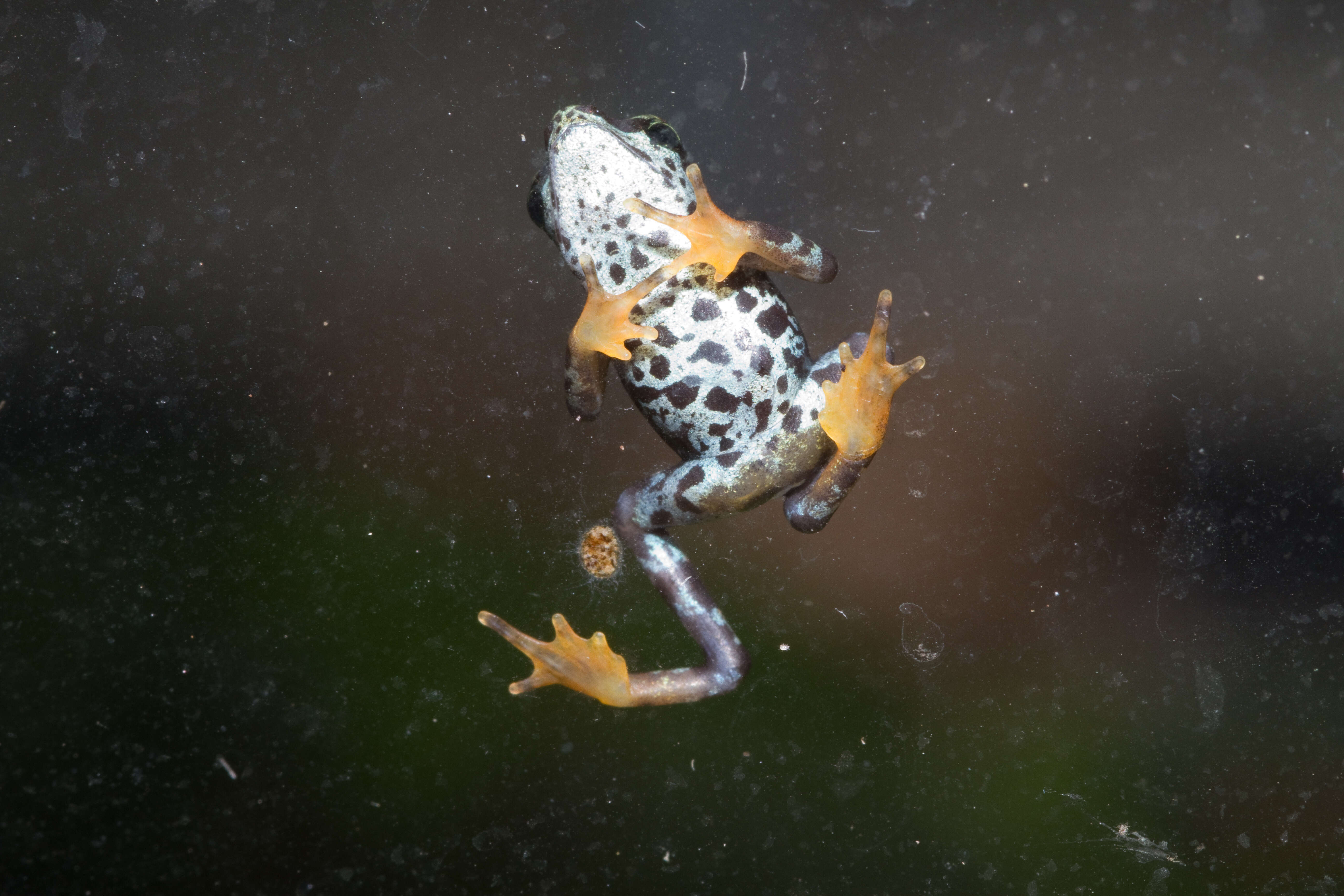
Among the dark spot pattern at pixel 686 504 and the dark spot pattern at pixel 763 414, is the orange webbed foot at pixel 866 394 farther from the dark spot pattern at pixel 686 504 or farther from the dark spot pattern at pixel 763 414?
the dark spot pattern at pixel 686 504

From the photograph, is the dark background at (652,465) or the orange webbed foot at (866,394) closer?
the orange webbed foot at (866,394)

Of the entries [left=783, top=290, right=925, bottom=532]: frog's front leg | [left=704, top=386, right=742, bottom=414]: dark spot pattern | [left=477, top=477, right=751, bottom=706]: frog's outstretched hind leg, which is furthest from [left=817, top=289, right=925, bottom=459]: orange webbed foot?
[left=477, top=477, right=751, bottom=706]: frog's outstretched hind leg

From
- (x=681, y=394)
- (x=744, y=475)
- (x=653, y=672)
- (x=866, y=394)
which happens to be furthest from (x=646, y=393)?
(x=653, y=672)

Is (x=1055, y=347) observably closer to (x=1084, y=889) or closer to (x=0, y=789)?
(x=1084, y=889)

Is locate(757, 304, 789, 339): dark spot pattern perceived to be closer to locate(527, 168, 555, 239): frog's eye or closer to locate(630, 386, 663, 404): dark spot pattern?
locate(630, 386, 663, 404): dark spot pattern

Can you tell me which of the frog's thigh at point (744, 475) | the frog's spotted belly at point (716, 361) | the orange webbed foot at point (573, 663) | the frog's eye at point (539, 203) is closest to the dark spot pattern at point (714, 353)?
the frog's spotted belly at point (716, 361)

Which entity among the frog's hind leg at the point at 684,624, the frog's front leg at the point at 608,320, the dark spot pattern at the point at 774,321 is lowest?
the frog's hind leg at the point at 684,624

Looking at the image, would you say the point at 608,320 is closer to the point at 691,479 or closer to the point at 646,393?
the point at 646,393
